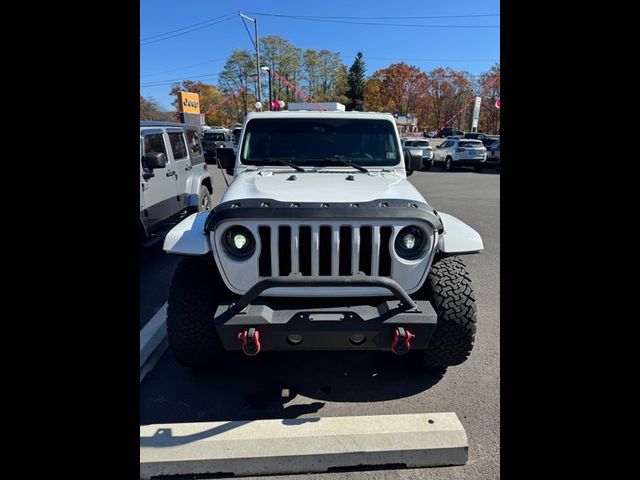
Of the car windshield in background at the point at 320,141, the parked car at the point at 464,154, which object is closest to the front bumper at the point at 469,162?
the parked car at the point at 464,154

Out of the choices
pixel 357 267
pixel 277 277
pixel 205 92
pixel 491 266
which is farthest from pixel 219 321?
pixel 205 92

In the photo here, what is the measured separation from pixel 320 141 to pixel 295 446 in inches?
106

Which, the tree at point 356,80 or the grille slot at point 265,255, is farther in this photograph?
the tree at point 356,80

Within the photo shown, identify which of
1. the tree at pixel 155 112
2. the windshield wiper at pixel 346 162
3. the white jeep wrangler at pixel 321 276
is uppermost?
the tree at pixel 155 112

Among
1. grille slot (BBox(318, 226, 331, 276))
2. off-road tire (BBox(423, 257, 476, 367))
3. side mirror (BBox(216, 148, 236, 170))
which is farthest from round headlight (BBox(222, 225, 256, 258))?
side mirror (BBox(216, 148, 236, 170))

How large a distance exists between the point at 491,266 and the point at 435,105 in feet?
210

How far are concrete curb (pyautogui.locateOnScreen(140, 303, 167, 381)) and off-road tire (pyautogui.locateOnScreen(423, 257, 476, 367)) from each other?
90.3 inches

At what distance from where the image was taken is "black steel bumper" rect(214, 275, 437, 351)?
85.8 inches

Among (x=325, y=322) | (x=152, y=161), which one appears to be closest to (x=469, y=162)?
(x=152, y=161)

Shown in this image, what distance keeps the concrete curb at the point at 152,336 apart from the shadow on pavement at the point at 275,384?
0.15 metres

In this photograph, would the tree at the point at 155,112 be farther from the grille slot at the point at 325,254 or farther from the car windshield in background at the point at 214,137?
the grille slot at the point at 325,254

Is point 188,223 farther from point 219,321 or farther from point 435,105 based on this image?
point 435,105

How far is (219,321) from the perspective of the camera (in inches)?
86.2

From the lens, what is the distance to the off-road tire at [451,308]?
2.57m
